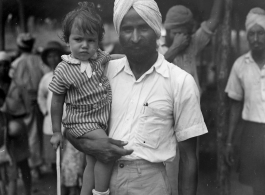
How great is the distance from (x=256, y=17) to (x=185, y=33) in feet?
2.13

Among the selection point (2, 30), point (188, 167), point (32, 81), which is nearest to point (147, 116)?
point (188, 167)

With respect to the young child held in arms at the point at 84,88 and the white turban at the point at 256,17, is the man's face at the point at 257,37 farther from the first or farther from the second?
the young child held in arms at the point at 84,88

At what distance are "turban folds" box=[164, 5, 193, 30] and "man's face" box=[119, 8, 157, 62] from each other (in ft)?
6.37

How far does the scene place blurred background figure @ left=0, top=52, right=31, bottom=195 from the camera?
17.0 ft

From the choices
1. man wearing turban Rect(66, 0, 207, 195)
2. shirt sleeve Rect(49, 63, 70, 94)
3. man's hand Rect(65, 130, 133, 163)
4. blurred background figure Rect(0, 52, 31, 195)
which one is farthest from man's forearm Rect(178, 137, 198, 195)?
blurred background figure Rect(0, 52, 31, 195)

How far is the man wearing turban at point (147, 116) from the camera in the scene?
93.0 inches

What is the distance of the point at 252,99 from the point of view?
428 cm

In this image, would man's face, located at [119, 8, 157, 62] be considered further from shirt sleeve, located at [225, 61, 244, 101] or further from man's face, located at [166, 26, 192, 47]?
shirt sleeve, located at [225, 61, 244, 101]

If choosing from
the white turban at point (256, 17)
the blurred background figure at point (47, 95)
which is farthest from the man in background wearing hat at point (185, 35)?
the blurred background figure at point (47, 95)

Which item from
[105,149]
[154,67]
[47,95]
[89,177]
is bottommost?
[47,95]

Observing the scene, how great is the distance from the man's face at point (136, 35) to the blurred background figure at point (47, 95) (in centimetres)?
311

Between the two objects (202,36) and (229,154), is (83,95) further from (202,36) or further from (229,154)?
(229,154)

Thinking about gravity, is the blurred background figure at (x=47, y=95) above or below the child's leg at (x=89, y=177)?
below

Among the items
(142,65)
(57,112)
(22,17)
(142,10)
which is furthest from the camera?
(22,17)
